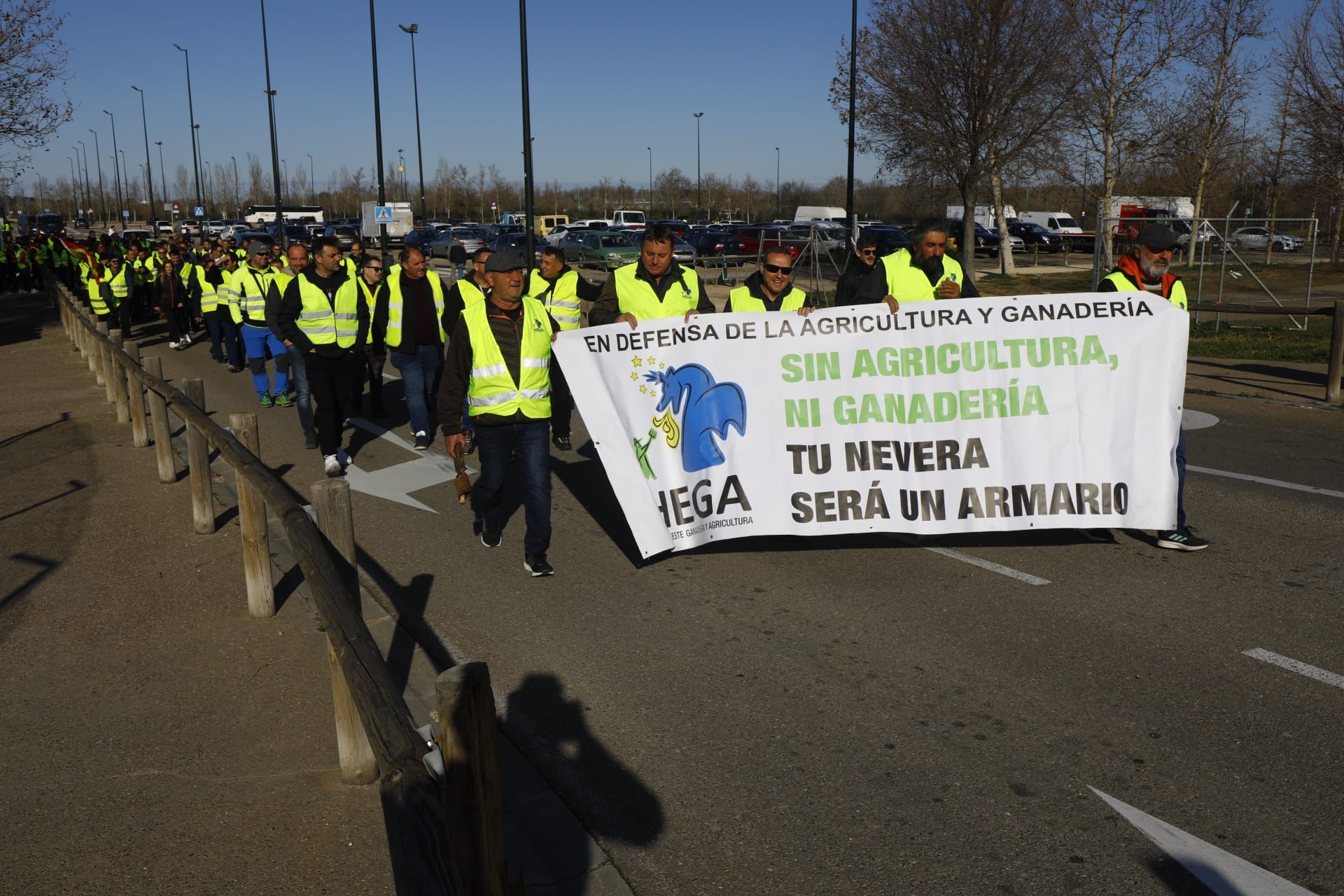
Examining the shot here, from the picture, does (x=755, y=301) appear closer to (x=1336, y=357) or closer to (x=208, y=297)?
(x=1336, y=357)

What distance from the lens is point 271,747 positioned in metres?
4.71

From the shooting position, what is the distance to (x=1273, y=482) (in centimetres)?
885

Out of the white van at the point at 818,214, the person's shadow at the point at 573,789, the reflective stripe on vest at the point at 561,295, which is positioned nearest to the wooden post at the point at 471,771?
the person's shadow at the point at 573,789

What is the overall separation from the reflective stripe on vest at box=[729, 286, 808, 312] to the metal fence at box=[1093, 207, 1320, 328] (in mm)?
6421

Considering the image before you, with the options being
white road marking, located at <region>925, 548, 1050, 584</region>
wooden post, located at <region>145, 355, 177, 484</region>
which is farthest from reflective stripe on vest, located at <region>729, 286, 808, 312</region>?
wooden post, located at <region>145, 355, 177, 484</region>

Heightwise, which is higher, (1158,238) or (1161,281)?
(1158,238)

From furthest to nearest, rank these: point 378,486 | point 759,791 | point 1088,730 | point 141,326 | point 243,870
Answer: point 141,326, point 378,486, point 1088,730, point 759,791, point 243,870

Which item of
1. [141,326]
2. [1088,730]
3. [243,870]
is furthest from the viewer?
[141,326]

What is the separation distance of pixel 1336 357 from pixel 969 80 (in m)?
16.9

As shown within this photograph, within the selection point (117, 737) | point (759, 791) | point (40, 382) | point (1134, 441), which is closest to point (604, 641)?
point (759, 791)

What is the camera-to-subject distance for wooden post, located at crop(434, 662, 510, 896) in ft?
8.64

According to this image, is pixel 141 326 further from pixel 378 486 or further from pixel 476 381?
pixel 476 381

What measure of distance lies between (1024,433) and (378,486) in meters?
5.48

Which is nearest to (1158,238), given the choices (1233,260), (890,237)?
(890,237)
